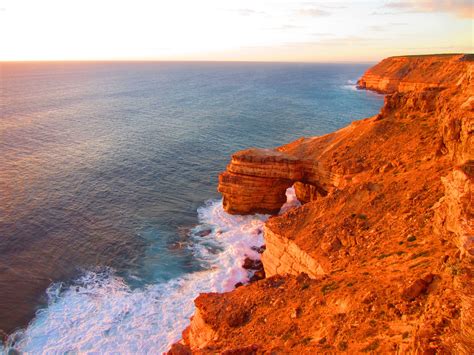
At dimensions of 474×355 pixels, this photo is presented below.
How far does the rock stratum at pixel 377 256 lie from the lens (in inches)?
504

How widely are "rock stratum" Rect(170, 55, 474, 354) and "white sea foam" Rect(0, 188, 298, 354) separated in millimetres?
4840

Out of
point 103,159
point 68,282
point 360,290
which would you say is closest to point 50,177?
point 103,159

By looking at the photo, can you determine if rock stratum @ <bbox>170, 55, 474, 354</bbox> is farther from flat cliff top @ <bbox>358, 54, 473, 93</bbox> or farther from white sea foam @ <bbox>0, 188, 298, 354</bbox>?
flat cliff top @ <bbox>358, 54, 473, 93</bbox>

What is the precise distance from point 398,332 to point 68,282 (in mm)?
28287

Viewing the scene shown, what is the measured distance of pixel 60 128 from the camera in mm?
81750

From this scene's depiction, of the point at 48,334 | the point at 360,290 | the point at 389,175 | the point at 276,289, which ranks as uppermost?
the point at 389,175

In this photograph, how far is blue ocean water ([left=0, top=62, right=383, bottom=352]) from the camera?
28.0 meters

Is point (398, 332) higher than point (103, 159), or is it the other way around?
point (398, 332)

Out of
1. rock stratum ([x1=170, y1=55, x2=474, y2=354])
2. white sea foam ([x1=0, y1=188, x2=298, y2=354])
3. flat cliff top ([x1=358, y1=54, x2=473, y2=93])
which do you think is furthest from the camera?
flat cliff top ([x1=358, y1=54, x2=473, y2=93])

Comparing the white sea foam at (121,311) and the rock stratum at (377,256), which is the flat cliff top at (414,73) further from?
the white sea foam at (121,311)

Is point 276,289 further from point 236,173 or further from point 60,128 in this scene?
point 60,128

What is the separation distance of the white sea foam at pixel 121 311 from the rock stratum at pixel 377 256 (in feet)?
15.9

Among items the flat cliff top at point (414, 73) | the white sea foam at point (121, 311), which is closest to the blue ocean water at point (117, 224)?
the white sea foam at point (121, 311)

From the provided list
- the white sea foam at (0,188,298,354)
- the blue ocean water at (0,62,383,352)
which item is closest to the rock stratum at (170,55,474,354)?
the white sea foam at (0,188,298,354)
